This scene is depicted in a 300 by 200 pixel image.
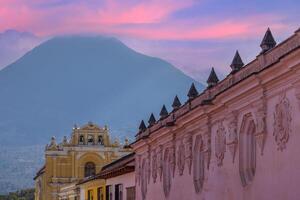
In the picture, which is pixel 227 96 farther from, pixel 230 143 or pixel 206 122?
pixel 206 122

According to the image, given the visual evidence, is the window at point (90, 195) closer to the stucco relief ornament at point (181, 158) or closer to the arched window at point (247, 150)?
the stucco relief ornament at point (181, 158)

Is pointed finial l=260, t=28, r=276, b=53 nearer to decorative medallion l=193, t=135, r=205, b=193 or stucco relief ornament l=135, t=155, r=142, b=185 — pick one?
decorative medallion l=193, t=135, r=205, b=193

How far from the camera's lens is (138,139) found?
34.9 metres

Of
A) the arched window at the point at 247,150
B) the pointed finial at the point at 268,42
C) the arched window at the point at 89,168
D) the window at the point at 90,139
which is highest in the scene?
the window at the point at 90,139

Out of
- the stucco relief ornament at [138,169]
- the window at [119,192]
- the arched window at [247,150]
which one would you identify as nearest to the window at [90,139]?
the window at [119,192]

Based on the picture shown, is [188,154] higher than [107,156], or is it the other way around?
[107,156]

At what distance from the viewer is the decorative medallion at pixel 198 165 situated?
79.9ft

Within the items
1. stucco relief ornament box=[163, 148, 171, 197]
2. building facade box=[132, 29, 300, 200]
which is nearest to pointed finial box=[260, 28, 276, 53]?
building facade box=[132, 29, 300, 200]

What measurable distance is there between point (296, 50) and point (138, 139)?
67.3ft

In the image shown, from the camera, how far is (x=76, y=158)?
264ft

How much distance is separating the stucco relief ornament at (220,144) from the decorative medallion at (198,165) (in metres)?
2.24

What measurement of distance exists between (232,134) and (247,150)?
921 millimetres

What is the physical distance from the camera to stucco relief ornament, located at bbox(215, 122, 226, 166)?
2133 cm

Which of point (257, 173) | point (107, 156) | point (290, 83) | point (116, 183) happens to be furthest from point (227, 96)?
point (107, 156)
